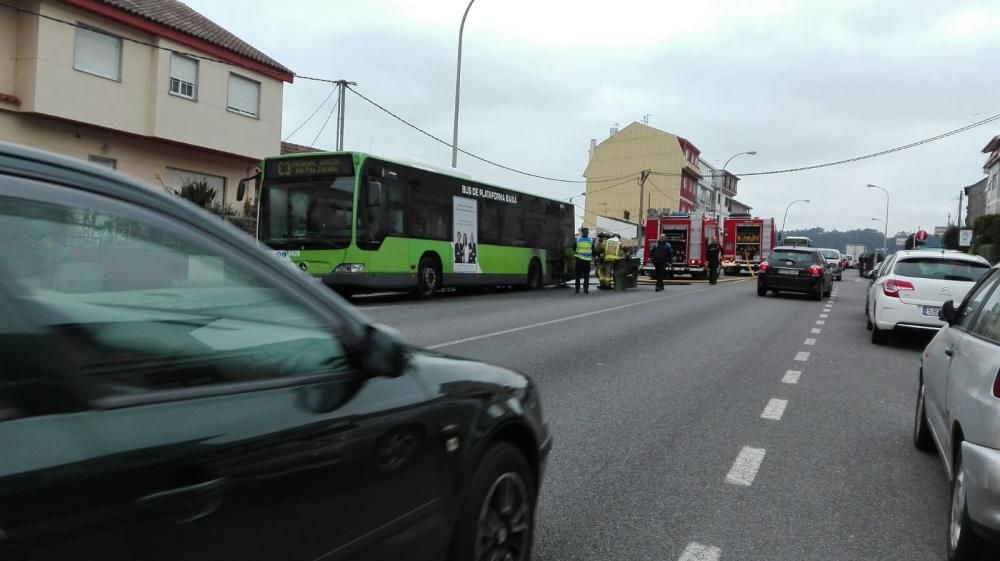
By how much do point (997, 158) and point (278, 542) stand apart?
71.9 meters

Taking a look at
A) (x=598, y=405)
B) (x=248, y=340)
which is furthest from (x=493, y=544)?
(x=598, y=405)

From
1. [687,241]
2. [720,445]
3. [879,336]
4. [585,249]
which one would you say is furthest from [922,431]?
[687,241]

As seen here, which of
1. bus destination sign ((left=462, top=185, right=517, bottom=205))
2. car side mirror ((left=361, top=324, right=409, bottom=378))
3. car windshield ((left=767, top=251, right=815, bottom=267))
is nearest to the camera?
car side mirror ((left=361, top=324, right=409, bottom=378))

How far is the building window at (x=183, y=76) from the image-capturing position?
22.3m

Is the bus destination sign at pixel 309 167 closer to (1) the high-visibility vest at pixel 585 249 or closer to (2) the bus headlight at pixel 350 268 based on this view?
(2) the bus headlight at pixel 350 268

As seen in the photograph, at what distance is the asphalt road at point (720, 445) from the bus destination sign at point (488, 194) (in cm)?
764

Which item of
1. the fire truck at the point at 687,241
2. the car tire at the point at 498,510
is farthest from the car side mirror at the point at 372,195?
the fire truck at the point at 687,241

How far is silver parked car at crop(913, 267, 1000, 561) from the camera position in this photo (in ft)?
10.1

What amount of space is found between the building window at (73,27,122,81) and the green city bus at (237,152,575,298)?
772 centimetres

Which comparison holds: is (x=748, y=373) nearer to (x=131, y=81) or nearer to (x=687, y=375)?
(x=687, y=375)

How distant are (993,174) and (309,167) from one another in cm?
6622

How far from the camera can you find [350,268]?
15.2 m

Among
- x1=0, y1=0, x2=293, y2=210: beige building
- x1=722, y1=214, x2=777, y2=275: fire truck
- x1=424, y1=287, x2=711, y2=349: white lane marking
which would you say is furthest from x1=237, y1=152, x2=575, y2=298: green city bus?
x1=722, y1=214, x2=777, y2=275: fire truck

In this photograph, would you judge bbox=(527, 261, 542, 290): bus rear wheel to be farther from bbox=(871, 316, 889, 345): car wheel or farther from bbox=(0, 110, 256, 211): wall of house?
bbox=(871, 316, 889, 345): car wheel
